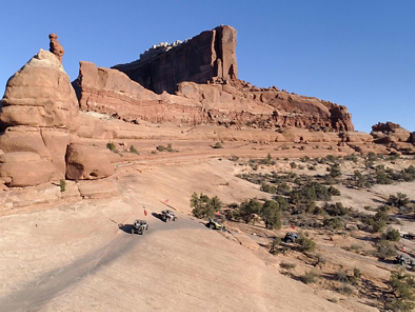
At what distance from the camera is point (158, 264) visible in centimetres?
832

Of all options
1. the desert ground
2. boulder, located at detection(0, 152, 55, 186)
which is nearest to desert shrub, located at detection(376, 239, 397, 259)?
the desert ground

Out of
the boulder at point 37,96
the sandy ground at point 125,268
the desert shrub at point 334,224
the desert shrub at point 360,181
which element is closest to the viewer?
the sandy ground at point 125,268

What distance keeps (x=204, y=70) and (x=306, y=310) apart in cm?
5812

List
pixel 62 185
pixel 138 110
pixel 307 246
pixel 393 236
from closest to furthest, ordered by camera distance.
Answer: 1. pixel 62 185
2. pixel 307 246
3. pixel 393 236
4. pixel 138 110

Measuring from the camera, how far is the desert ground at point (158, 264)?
21.4 feet

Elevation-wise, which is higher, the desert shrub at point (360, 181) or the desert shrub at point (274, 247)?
the desert shrub at point (360, 181)

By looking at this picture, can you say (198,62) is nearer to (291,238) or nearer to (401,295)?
(291,238)

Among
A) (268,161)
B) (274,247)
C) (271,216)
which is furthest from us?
(268,161)

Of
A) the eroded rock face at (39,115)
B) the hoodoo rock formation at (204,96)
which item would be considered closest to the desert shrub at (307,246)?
the eroded rock face at (39,115)

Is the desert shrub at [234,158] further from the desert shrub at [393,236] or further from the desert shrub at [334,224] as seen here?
the desert shrub at [393,236]

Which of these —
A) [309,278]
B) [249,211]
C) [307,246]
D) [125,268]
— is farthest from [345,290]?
[249,211]

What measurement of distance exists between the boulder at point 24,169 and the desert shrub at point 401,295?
1306cm

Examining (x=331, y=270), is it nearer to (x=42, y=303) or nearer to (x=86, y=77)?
(x=42, y=303)

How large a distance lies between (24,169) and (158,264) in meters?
6.53
